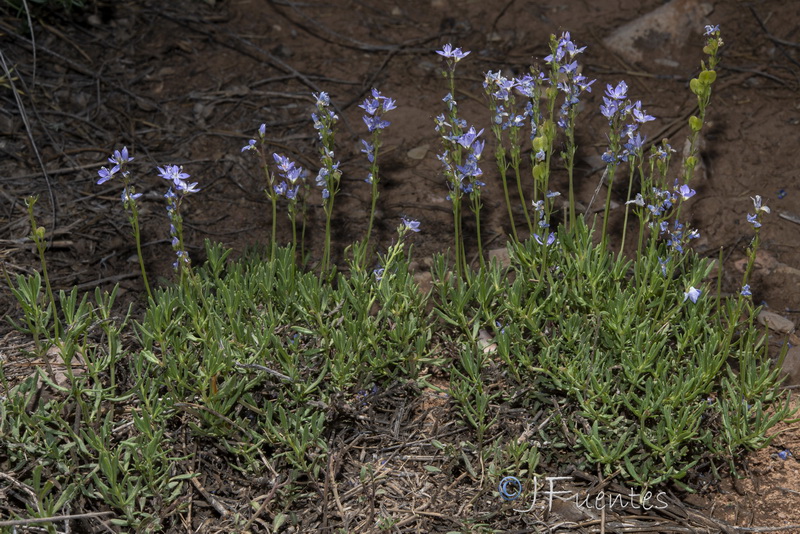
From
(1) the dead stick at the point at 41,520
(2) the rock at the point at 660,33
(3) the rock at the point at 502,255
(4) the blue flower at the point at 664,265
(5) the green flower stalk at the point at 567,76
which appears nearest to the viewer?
(1) the dead stick at the point at 41,520

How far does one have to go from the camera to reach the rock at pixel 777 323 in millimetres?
4082

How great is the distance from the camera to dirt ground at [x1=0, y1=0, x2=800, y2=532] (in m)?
4.56

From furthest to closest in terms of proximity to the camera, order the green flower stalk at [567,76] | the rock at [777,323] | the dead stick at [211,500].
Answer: the rock at [777,323] < the green flower stalk at [567,76] < the dead stick at [211,500]

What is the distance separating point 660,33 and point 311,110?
2.35 meters

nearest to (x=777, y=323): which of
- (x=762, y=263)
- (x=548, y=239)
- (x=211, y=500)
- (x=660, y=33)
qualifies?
(x=762, y=263)

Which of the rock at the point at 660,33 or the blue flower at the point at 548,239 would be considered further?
the rock at the point at 660,33

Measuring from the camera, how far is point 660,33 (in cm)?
580

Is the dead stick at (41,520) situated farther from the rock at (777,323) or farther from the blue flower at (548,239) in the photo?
the rock at (777,323)

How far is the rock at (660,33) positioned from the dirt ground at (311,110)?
0.03 m

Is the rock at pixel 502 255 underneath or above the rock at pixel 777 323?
underneath

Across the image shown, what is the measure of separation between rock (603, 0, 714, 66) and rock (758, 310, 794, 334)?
2.19m

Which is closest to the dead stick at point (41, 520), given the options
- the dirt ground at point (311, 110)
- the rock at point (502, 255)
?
the dirt ground at point (311, 110)

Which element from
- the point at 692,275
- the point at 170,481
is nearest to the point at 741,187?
the point at 692,275

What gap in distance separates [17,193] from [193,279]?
5.44 ft
